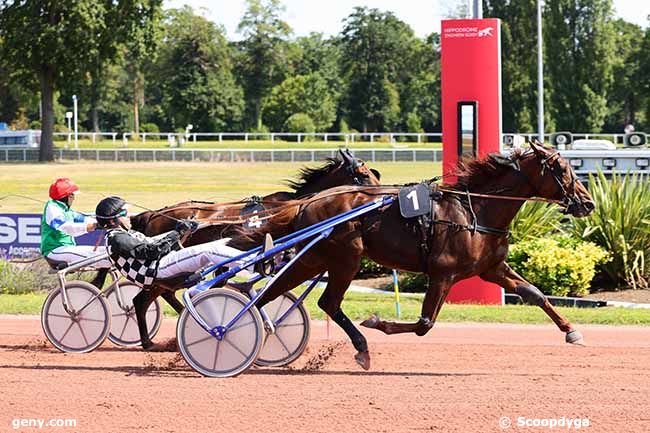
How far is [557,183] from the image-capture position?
8531 mm

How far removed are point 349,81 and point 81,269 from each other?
2620 inches

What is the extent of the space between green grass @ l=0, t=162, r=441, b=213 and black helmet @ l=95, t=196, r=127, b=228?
15.7 m

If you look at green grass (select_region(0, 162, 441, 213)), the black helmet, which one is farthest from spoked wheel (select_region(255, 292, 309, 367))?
green grass (select_region(0, 162, 441, 213))

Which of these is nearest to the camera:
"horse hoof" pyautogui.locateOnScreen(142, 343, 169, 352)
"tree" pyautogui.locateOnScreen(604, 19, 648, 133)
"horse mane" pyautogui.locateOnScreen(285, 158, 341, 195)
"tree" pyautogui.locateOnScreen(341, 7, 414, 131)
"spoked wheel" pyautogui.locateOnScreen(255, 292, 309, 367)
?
"spoked wheel" pyautogui.locateOnScreen(255, 292, 309, 367)

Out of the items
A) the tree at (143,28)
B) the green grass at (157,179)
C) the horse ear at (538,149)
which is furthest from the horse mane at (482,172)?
the tree at (143,28)

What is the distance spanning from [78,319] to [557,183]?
13.7 ft

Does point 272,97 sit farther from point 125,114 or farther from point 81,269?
point 81,269

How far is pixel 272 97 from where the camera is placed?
229 ft

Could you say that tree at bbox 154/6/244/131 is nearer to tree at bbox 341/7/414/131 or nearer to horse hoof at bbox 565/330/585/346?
tree at bbox 341/7/414/131

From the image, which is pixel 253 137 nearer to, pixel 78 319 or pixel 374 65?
pixel 374 65

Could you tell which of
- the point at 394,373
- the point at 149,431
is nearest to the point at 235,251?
the point at 394,373

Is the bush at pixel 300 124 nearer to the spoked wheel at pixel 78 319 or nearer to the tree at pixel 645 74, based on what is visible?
the tree at pixel 645 74

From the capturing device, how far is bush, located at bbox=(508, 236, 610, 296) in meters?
13.4

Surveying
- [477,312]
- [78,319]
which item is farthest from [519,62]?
[78,319]
